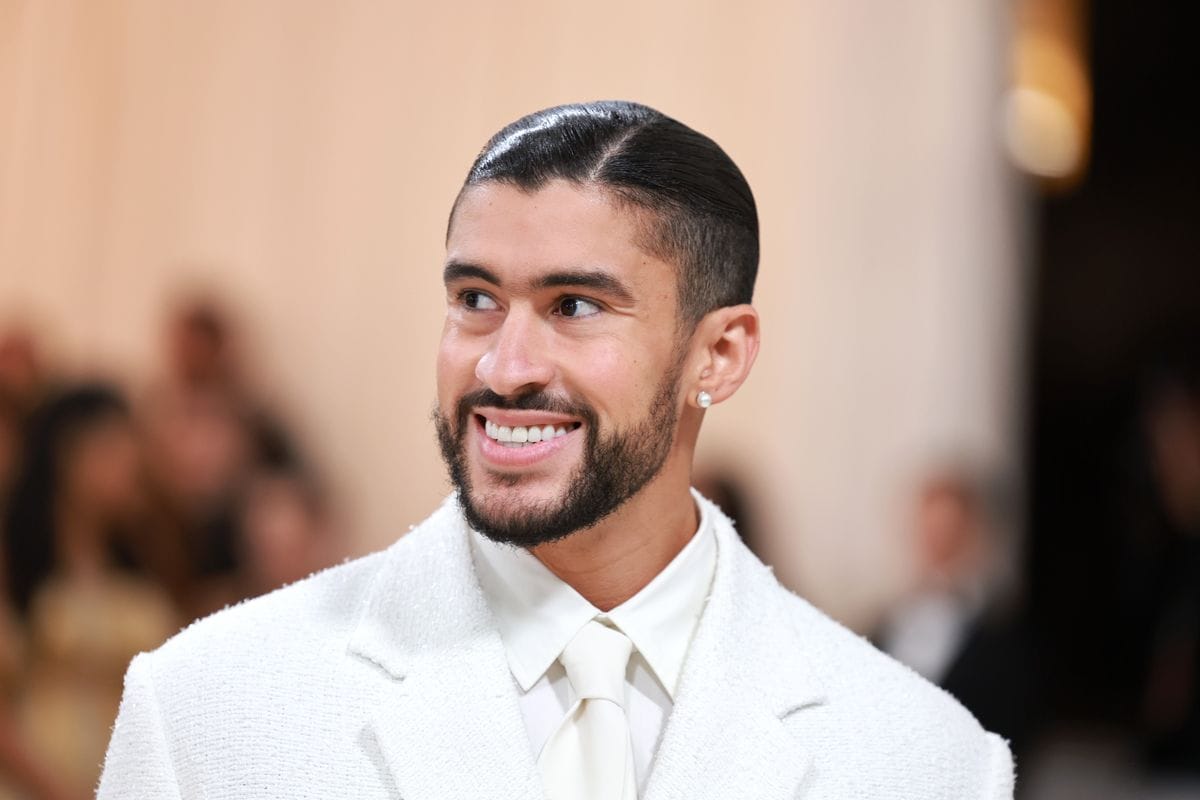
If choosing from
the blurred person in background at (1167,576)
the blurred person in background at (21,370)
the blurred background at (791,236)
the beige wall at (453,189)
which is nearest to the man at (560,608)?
the blurred person in background at (1167,576)

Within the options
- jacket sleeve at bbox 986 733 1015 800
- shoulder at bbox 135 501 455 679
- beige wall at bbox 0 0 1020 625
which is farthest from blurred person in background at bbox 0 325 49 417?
jacket sleeve at bbox 986 733 1015 800

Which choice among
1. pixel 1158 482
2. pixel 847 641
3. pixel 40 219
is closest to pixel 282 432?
pixel 40 219

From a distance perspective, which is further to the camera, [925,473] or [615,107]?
[925,473]

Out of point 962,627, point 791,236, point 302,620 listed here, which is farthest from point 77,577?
point 791,236

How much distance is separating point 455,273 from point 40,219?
626 cm

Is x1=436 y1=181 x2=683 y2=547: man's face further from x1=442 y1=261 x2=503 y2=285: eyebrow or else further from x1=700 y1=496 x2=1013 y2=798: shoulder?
x1=700 y1=496 x2=1013 y2=798: shoulder

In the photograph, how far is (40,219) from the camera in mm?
8039

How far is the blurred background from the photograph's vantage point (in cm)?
779

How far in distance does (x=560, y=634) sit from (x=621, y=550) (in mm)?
150

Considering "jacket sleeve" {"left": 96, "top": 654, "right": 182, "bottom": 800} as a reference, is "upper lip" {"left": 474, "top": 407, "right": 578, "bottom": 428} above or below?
above

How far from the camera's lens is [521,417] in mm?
2275

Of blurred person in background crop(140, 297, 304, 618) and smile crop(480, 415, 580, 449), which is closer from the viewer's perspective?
smile crop(480, 415, 580, 449)

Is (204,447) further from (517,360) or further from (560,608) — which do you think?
(517,360)

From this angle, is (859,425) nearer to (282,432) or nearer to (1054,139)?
(1054,139)
